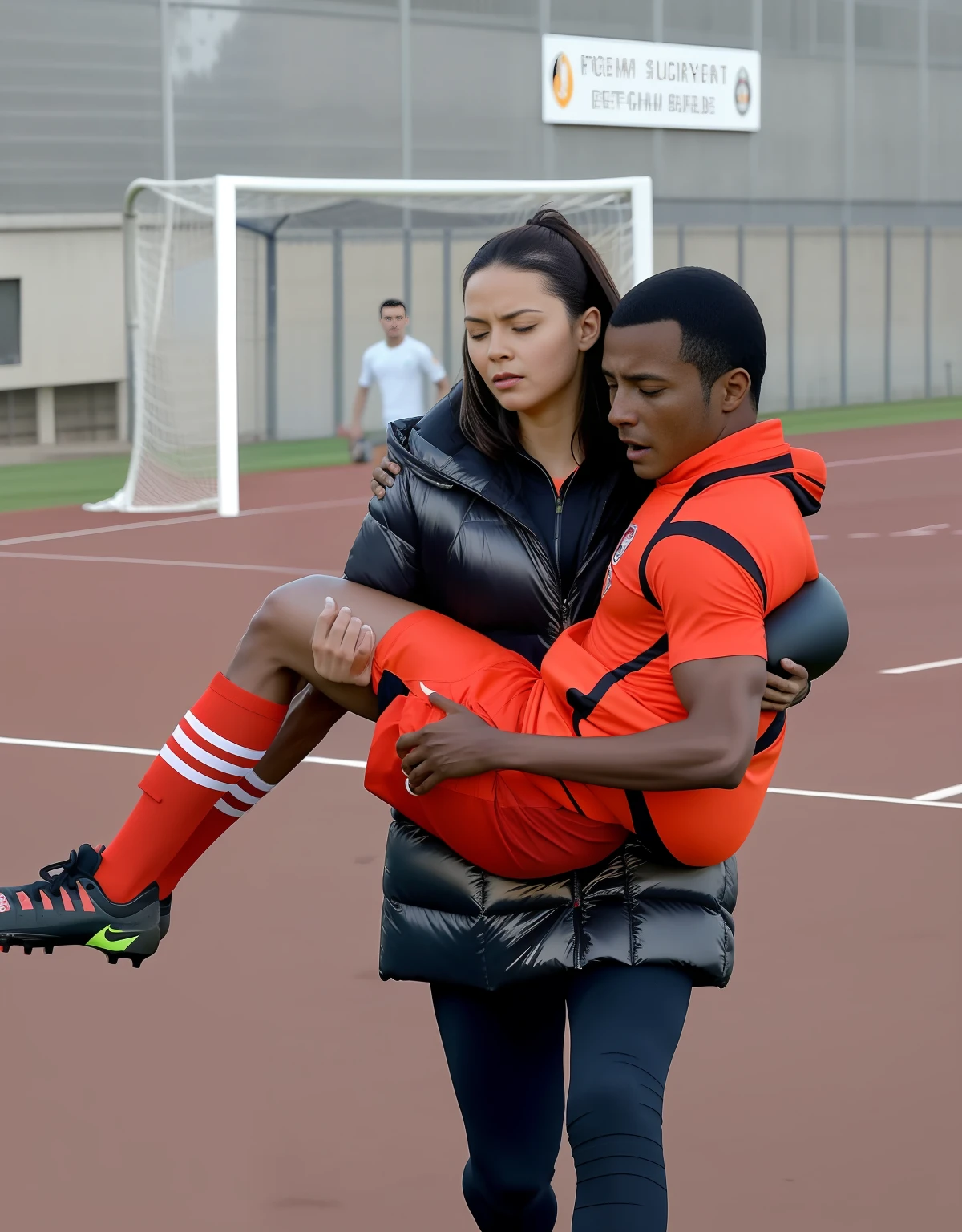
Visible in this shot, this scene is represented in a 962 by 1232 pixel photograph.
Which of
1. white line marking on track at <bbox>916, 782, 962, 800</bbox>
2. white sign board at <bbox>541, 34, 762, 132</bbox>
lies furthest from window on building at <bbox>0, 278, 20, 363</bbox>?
white line marking on track at <bbox>916, 782, 962, 800</bbox>

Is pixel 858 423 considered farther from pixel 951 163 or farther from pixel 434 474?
pixel 434 474

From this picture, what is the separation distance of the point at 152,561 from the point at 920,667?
6.57 meters

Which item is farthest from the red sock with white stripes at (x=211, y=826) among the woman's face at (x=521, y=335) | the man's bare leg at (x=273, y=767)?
the woman's face at (x=521, y=335)

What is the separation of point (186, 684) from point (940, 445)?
17.1 metres

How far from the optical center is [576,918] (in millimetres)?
2924

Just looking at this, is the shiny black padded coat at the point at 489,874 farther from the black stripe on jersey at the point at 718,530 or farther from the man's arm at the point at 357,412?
the man's arm at the point at 357,412

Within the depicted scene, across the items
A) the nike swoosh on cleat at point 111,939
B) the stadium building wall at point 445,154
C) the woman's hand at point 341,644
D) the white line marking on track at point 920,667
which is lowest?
the white line marking on track at point 920,667

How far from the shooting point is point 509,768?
2.76m

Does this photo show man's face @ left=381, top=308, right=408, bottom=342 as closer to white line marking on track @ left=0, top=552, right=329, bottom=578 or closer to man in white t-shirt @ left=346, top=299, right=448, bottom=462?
man in white t-shirt @ left=346, top=299, right=448, bottom=462

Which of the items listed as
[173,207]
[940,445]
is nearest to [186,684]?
[173,207]

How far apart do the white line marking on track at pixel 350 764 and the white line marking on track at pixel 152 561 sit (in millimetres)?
5094

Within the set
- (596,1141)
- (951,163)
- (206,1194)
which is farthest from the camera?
(951,163)

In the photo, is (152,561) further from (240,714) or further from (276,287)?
(276,287)

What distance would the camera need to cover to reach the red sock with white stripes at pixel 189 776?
3.10 m
